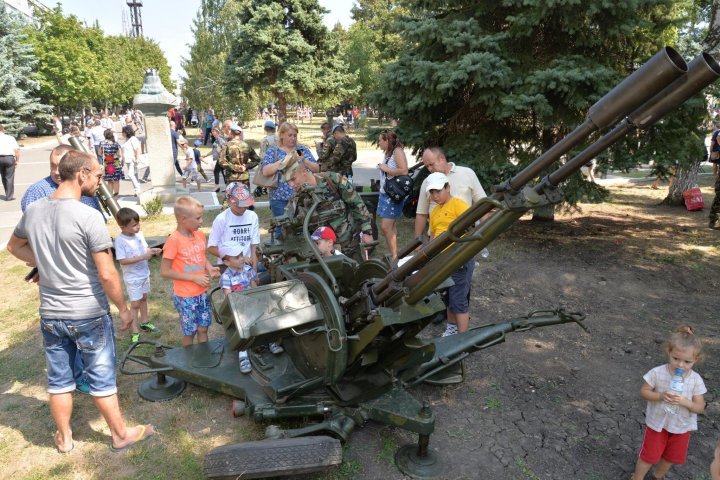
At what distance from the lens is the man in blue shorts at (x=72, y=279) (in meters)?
3.02

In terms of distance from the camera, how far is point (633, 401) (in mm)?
4023

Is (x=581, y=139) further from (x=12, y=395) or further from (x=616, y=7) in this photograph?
(x=616, y=7)

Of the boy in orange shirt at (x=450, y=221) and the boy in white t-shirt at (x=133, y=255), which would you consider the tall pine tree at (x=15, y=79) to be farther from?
the boy in orange shirt at (x=450, y=221)

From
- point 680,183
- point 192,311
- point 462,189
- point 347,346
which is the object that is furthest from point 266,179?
point 680,183

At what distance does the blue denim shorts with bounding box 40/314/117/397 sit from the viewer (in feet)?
10.3

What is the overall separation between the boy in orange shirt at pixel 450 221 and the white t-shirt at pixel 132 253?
287 cm

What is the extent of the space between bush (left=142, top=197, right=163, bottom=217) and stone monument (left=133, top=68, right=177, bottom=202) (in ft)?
2.59

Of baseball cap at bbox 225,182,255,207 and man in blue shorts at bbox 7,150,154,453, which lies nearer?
man in blue shorts at bbox 7,150,154,453

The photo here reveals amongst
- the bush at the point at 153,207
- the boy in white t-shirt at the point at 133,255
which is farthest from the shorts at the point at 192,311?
the bush at the point at 153,207

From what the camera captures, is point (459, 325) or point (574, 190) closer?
point (459, 325)

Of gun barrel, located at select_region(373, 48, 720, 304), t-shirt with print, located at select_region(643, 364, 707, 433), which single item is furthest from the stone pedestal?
t-shirt with print, located at select_region(643, 364, 707, 433)

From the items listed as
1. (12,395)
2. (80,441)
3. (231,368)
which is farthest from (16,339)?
(231,368)

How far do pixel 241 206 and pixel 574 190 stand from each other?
515cm

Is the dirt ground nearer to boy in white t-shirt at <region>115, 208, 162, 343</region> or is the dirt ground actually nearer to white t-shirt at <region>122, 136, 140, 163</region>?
boy in white t-shirt at <region>115, 208, 162, 343</region>
